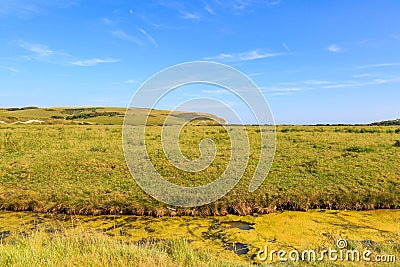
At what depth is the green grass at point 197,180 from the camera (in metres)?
12.2

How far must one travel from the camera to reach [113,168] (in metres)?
15.7

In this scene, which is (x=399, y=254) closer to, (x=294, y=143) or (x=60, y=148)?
(x=294, y=143)

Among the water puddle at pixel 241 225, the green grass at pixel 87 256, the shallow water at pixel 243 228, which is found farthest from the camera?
the water puddle at pixel 241 225

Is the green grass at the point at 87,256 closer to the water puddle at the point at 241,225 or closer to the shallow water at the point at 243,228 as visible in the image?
the shallow water at the point at 243,228

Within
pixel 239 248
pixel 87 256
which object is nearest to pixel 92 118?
pixel 239 248

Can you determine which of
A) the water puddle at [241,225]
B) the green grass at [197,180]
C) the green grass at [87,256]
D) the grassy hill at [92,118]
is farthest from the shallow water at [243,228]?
the grassy hill at [92,118]

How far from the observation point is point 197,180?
14.4m

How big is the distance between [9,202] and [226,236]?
9.32 meters

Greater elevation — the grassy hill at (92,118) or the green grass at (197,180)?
the grassy hill at (92,118)

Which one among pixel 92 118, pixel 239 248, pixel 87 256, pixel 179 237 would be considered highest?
pixel 92 118

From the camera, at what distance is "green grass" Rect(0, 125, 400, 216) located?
12.2m

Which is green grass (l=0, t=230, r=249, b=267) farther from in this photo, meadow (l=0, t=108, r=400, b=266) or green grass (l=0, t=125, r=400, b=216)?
green grass (l=0, t=125, r=400, b=216)

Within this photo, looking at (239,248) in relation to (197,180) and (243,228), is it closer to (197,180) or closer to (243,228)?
(243,228)

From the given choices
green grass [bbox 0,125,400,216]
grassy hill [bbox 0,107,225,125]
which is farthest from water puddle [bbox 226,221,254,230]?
grassy hill [bbox 0,107,225,125]
